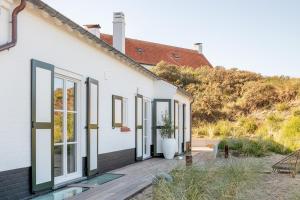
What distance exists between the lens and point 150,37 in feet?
137

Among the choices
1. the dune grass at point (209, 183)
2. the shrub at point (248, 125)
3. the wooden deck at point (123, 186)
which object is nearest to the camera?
the dune grass at point (209, 183)

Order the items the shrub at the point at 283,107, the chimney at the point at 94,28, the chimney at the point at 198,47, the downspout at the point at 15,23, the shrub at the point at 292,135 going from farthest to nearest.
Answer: the chimney at the point at 198,47
the shrub at the point at 283,107
the shrub at the point at 292,135
the chimney at the point at 94,28
the downspout at the point at 15,23

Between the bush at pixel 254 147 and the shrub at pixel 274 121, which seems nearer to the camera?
the bush at pixel 254 147

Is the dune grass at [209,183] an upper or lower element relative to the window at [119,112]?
lower

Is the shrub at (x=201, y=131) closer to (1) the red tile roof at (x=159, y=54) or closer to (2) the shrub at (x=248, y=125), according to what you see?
(2) the shrub at (x=248, y=125)

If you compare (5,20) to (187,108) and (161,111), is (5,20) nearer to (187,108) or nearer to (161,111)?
(161,111)

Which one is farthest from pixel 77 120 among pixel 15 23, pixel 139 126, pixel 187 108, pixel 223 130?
pixel 223 130

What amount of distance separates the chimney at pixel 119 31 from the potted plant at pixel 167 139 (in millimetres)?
2917

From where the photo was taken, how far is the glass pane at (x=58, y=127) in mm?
7289

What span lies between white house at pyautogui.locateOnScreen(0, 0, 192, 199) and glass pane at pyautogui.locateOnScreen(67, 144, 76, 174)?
0.02 m

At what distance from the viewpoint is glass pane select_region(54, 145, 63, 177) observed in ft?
23.7

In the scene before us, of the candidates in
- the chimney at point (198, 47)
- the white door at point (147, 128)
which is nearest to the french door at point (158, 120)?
the white door at point (147, 128)

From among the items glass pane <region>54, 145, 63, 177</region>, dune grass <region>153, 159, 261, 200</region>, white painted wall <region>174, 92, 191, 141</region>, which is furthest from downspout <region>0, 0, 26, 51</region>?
white painted wall <region>174, 92, 191, 141</region>

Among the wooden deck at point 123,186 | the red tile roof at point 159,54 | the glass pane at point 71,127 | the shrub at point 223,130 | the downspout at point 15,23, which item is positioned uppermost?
the red tile roof at point 159,54
